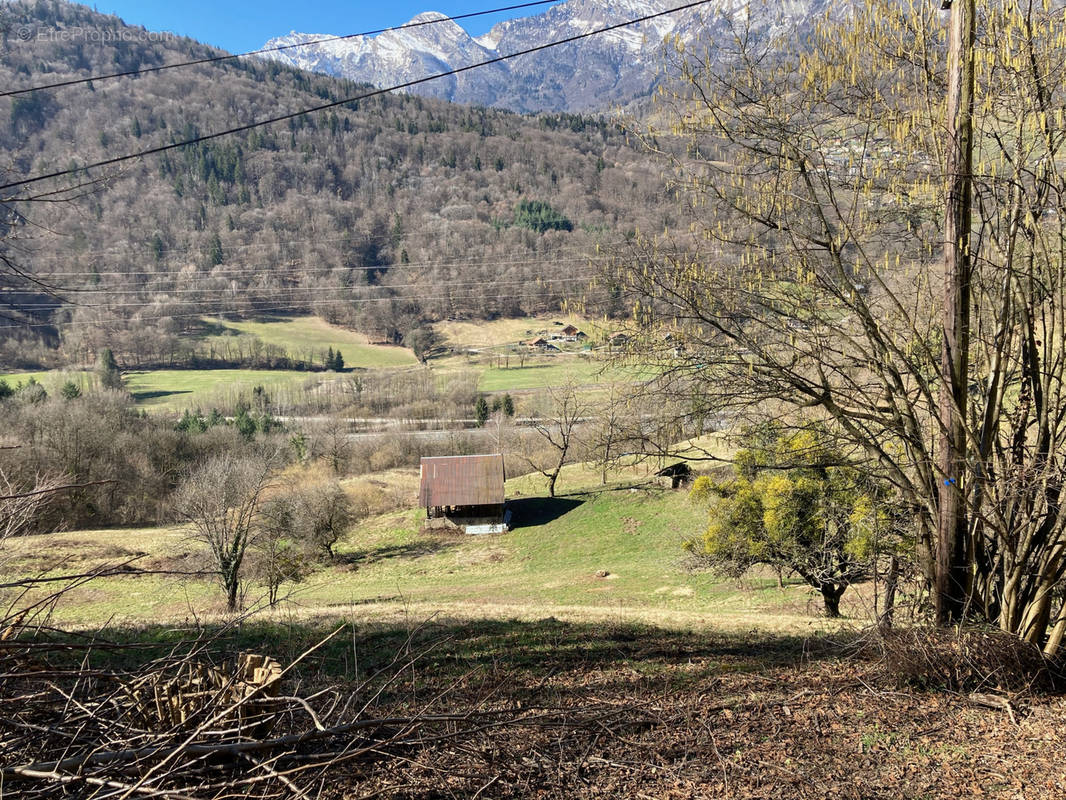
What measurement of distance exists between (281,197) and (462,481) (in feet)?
405

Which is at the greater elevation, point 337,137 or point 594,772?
point 337,137

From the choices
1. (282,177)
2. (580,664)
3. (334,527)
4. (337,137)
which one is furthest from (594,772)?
(337,137)

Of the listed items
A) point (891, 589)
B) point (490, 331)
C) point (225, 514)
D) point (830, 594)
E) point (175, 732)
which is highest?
point (175, 732)

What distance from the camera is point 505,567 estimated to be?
97.9 feet

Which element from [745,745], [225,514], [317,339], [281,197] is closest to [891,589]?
[745,745]

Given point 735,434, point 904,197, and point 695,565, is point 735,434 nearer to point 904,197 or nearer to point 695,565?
point 904,197

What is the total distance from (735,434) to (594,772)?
355 cm

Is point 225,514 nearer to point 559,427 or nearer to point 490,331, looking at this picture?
point 559,427

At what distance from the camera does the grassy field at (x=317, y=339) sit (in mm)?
87188

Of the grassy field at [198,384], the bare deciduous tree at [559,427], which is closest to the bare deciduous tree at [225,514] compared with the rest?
the bare deciduous tree at [559,427]

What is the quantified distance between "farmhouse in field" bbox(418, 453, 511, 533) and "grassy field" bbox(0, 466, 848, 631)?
1080 millimetres

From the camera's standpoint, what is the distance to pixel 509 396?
61938 millimetres

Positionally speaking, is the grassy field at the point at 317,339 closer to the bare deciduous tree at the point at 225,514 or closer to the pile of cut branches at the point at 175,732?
the bare deciduous tree at the point at 225,514

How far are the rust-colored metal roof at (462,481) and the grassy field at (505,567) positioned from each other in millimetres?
1943
